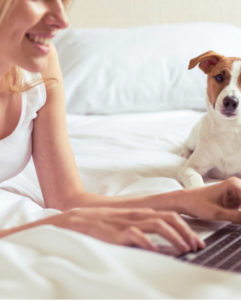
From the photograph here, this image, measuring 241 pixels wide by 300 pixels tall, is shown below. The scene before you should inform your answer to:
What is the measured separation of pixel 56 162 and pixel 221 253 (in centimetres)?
65

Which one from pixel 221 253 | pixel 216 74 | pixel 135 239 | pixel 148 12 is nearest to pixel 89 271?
pixel 135 239

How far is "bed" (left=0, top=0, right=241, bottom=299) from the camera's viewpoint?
0.69 meters

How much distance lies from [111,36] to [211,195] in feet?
5.90

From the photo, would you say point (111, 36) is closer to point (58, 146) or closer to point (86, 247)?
point (58, 146)

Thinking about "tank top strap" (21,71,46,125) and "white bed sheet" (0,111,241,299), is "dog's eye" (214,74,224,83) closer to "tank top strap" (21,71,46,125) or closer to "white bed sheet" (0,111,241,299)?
"tank top strap" (21,71,46,125)

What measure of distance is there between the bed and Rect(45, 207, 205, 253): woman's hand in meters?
0.05

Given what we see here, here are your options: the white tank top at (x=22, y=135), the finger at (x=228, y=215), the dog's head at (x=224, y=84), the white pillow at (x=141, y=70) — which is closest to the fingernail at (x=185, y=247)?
the finger at (x=228, y=215)

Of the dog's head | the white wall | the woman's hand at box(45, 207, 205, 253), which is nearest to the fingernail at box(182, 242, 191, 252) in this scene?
Result: the woman's hand at box(45, 207, 205, 253)

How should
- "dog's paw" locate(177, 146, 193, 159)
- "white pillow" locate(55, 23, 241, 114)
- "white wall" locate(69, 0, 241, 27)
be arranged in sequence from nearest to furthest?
"dog's paw" locate(177, 146, 193, 159) → "white pillow" locate(55, 23, 241, 114) → "white wall" locate(69, 0, 241, 27)

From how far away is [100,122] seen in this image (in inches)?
91.9

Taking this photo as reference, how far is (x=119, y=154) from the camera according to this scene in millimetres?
1913

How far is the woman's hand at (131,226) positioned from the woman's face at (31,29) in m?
0.36

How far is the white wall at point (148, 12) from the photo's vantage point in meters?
3.07

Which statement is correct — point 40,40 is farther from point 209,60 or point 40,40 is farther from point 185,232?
point 209,60
